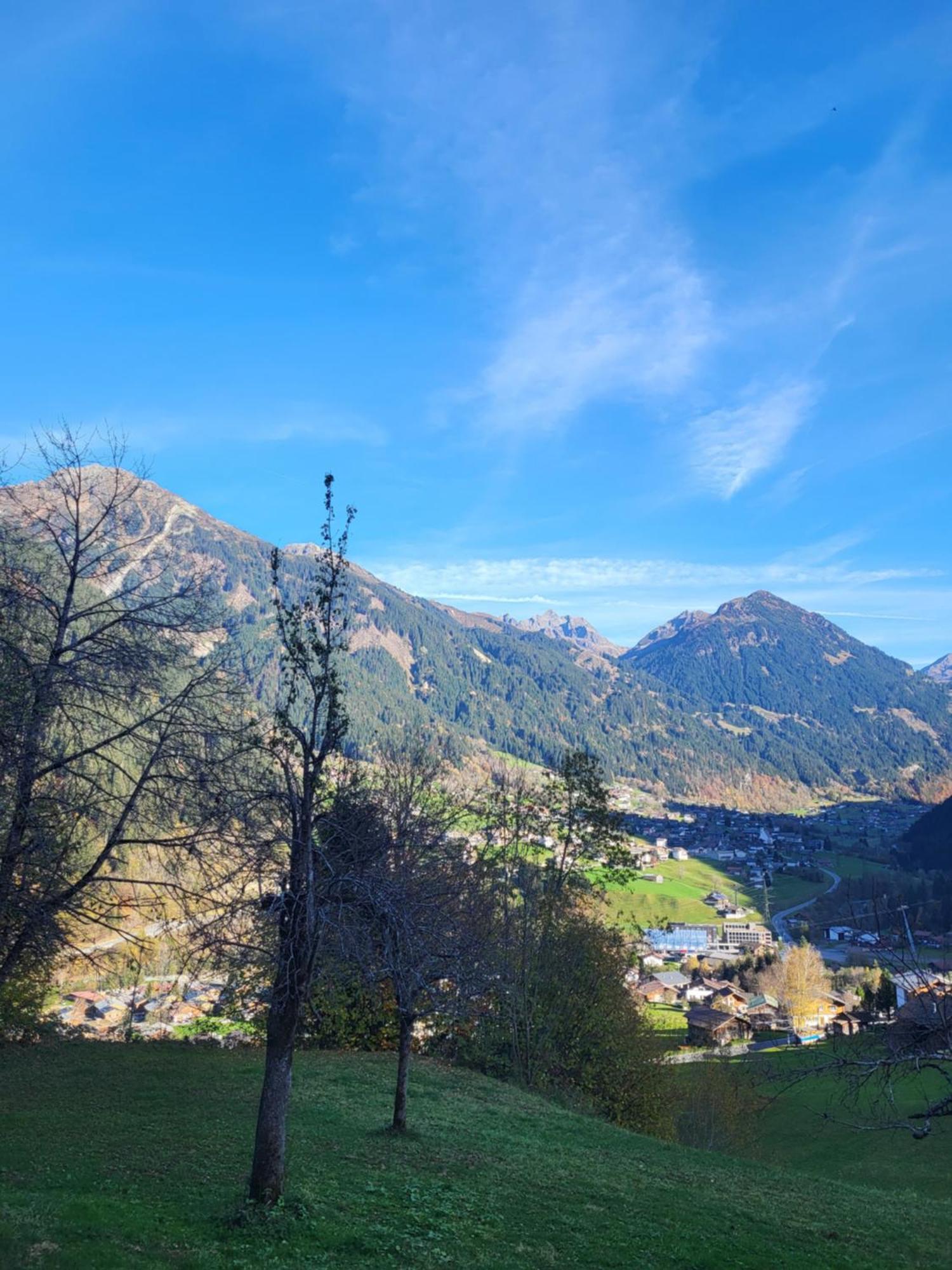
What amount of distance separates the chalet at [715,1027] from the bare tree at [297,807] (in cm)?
6112

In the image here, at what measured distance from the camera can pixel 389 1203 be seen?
9.59 m

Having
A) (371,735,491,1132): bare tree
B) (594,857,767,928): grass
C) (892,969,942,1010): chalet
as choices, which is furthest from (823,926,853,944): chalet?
(892,969,942,1010): chalet

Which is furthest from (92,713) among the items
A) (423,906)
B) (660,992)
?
(660,992)

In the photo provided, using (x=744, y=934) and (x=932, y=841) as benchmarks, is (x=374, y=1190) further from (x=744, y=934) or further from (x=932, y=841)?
(x=932, y=841)

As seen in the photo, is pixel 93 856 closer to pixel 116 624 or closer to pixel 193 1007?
pixel 116 624

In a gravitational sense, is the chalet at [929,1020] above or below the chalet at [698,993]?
above

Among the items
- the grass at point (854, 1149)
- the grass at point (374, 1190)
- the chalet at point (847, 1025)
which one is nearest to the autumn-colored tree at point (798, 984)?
the grass at point (854, 1149)

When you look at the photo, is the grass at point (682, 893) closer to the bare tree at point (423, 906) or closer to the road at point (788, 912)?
the road at point (788, 912)

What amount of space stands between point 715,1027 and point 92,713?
6560 cm

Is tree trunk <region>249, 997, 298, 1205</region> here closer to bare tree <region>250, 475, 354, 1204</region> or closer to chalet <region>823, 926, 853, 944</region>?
bare tree <region>250, 475, 354, 1204</region>

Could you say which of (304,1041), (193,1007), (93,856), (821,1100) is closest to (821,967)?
(821,1100)

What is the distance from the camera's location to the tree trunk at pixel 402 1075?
13.9m

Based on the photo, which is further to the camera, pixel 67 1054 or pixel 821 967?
pixel 821 967

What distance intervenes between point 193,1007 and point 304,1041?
20.5 m
